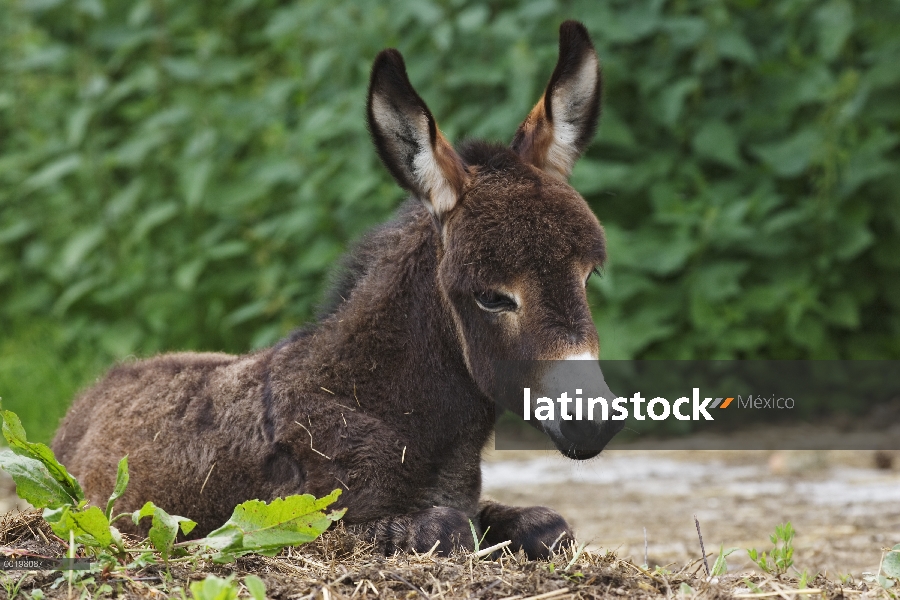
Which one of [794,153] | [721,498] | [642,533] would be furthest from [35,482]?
[794,153]

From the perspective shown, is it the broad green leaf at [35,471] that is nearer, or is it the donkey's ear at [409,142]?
the broad green leaf at [35,471]

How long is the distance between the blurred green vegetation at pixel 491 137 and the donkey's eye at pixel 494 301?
389 cm

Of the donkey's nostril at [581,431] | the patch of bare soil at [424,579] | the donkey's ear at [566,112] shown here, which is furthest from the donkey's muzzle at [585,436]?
the donkey's ear at [566,112]

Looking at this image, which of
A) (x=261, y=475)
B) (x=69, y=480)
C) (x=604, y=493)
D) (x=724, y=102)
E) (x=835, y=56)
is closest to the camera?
(x=69, y=480)

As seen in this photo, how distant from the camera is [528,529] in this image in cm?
405

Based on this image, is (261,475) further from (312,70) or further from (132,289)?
(132,289)

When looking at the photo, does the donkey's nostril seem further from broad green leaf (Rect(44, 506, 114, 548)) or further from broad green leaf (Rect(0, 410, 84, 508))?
broad green leaf (Rect(0, 410, 84, 508))

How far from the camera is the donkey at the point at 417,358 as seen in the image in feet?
12.4

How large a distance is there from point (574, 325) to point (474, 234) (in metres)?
0.48

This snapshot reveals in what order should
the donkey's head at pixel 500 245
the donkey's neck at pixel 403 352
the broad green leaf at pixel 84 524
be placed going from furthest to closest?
1. the donkey's neck at pixel 403 352
2. the donkey's head at pixel 500 245
3. the broad green leaf at pixel 84 524

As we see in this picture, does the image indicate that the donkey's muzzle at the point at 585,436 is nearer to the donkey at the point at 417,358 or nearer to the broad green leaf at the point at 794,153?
the donkey at the point at 417,358

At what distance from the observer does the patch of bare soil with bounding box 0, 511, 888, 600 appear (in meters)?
3.27

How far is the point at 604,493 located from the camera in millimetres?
6699

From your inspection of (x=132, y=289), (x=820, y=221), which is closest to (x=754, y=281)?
(x=820, y=221)
